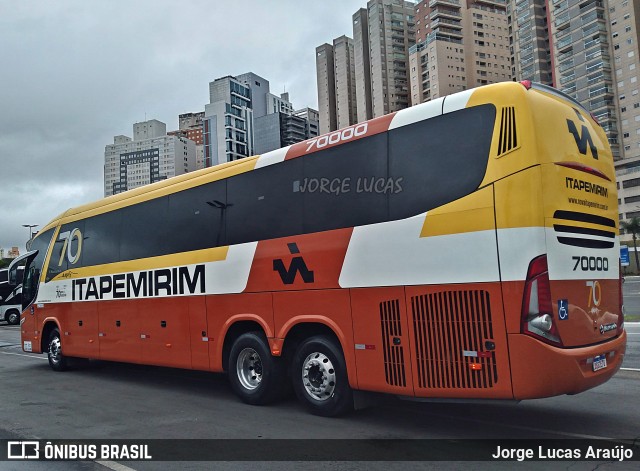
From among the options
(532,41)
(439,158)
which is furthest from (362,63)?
(439,158)

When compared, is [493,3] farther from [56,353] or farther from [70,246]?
[56,353]

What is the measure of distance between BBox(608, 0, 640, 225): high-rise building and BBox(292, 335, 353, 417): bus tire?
301 feet

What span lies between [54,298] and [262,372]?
24.1ft

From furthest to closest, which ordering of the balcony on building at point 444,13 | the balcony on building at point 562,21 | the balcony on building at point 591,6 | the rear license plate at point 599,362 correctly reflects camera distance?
the balcony on building at point 444,13, the balcony on building at point 562,21, the balcony on building at point 591,6, the rear license plate at point 599,362

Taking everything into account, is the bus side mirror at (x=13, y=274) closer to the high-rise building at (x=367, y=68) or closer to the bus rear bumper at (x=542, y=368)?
the bus rear bumper at (x=542, y=368)

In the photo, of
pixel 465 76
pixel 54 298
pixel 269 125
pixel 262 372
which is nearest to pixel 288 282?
pixel 262 372

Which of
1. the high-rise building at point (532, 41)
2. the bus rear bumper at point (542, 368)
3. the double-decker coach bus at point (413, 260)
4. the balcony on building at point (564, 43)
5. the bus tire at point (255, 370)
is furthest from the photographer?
the high-rise building at point (532, 41)

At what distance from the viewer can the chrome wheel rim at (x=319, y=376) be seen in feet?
23.0

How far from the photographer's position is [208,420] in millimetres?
7223

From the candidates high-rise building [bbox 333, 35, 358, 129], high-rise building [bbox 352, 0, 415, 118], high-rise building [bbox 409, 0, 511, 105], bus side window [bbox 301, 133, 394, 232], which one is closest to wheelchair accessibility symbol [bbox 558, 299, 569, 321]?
bus side window [bbox 301, 133, 394, 232]

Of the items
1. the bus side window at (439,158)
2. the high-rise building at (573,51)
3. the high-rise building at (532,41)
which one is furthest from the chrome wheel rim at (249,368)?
the high-rise building at (532,41)

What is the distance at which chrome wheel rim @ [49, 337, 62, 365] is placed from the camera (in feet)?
42.5

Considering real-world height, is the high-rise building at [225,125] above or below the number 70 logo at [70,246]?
above

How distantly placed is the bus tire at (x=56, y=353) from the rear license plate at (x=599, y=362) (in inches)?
444
